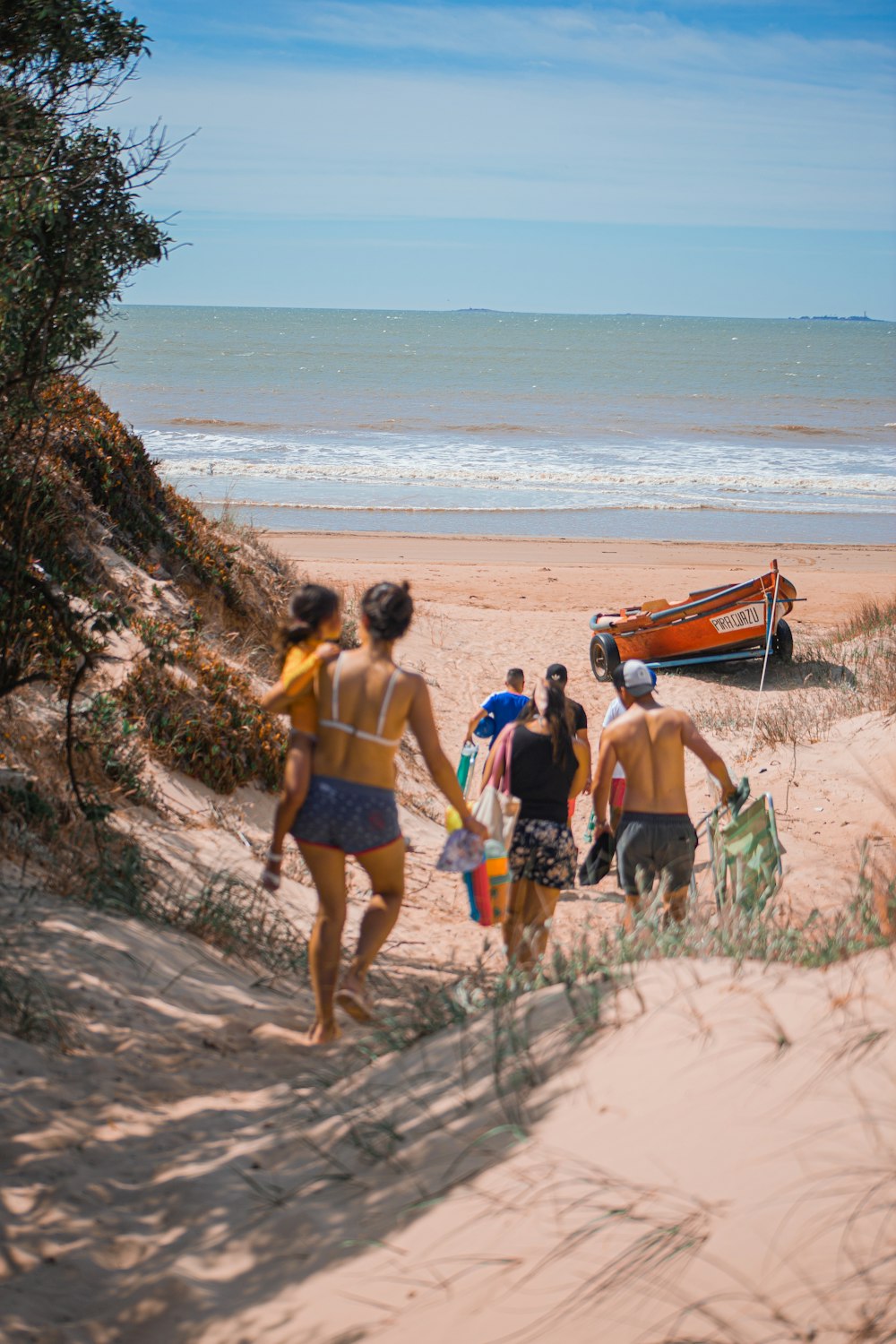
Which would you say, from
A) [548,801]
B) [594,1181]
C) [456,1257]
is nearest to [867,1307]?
[594,1181]

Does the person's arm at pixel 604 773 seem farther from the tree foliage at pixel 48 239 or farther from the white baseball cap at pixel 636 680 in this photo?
the tree foliage at pixel 48 239

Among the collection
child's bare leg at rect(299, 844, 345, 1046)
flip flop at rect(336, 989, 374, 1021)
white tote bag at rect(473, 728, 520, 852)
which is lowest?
flip flop at rect(336, 989, 374, 1021)

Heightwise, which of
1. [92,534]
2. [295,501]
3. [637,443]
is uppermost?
[637,443]

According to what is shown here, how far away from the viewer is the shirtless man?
5387 millimetres

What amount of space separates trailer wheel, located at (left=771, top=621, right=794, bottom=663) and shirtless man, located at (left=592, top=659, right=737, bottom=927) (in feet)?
28.4

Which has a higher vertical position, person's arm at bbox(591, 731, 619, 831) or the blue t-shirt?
the blue t-shirt

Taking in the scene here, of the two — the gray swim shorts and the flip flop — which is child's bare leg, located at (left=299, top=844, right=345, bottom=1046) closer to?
the flip flop

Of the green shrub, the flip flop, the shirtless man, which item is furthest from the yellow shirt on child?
the green shrub

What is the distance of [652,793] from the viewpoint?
5.41 meters

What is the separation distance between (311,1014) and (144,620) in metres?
4.12

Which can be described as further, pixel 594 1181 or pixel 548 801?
pixel 548 801

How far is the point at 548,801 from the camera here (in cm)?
550

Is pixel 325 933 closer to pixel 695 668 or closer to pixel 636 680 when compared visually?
pixel 636 680

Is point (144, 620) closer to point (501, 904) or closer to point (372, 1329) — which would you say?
point (501, 904)
